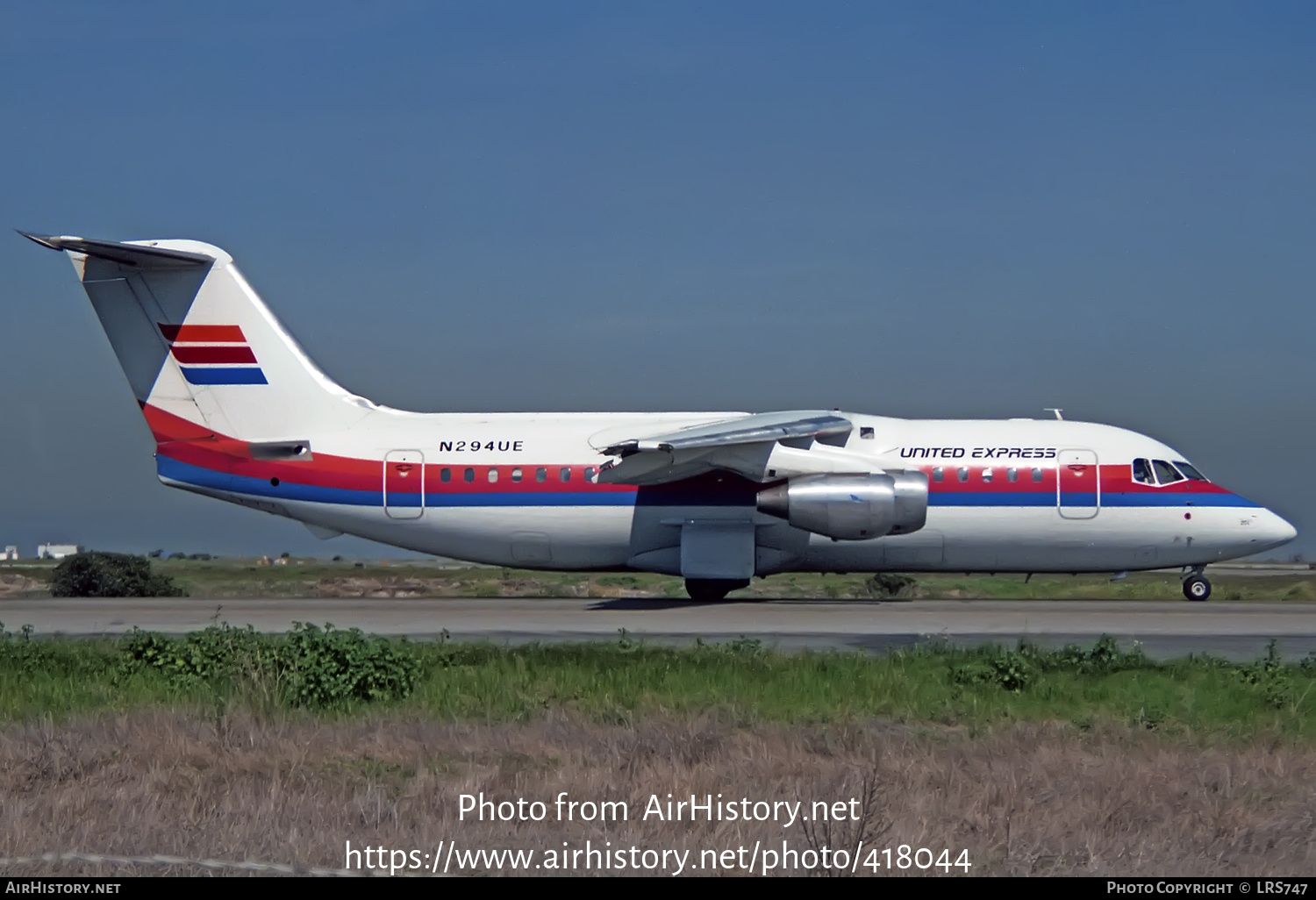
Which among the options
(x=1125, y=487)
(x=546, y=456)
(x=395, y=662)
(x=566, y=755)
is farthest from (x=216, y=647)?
(x=1125, y=487)

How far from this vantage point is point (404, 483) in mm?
28141

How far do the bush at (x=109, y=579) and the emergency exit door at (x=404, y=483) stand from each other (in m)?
8.58

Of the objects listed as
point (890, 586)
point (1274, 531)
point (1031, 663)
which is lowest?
point (890, 586)

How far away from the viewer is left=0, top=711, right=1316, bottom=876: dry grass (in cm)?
829

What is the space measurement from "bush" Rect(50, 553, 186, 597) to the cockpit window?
21869 millimetres

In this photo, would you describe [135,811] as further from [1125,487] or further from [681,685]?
[1125,487]

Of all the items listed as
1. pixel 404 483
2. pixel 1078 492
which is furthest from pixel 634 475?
pixel 1078 492

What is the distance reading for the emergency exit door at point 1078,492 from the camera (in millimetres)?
27047

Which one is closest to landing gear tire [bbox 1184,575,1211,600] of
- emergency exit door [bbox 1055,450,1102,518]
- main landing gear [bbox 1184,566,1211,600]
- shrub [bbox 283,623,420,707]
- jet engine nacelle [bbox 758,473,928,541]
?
main landing gear [bbox 1184,566,1211,600]

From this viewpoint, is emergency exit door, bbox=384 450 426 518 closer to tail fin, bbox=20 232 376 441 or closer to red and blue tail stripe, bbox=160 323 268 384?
tail fin, bbox=20 232 376 441

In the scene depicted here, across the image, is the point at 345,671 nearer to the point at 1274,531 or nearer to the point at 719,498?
the point at 719,498

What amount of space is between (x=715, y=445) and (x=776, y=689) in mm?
12026

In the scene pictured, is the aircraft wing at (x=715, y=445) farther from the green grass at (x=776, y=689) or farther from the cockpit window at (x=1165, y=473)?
the green grass at (x=776, y=689)

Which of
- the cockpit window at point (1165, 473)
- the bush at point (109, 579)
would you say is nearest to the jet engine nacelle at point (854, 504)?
the cockpit window at point (1165, 473)
